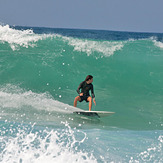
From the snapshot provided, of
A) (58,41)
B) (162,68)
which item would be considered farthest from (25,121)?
(162,68)

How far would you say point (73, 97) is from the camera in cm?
1058

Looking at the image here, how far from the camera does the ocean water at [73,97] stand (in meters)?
5.04

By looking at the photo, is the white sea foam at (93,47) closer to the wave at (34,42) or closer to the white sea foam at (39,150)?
the wave at (34,42)

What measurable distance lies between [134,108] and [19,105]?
→ 4.09 metres

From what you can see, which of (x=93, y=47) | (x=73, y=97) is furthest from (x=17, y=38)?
(x=73, y=97)

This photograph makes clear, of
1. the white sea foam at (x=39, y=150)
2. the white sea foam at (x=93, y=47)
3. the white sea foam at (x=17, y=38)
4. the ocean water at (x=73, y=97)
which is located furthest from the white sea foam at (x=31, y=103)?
the white sea foam at (x=93, y=47)

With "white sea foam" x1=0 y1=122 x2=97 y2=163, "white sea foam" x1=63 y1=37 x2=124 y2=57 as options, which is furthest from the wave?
"white sea foam" x1=0 y1=122 x2=97 y2=163

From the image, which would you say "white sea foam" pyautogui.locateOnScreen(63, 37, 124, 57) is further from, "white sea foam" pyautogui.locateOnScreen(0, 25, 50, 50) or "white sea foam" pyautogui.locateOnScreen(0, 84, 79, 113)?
"white sea foam" pyautogui.locateOnScreen(0, 84, 79, 113)

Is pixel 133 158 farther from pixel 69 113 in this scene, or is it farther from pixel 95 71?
pixel 95 71

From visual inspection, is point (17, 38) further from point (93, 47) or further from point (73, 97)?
point (73, 97)

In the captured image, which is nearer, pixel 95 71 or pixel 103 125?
pixel 103 125

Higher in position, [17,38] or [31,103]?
[17,38]

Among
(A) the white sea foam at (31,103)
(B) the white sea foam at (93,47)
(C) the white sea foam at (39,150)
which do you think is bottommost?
(A) the white sea foam at (31,103)

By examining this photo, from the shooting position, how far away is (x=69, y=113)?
26.4ft
